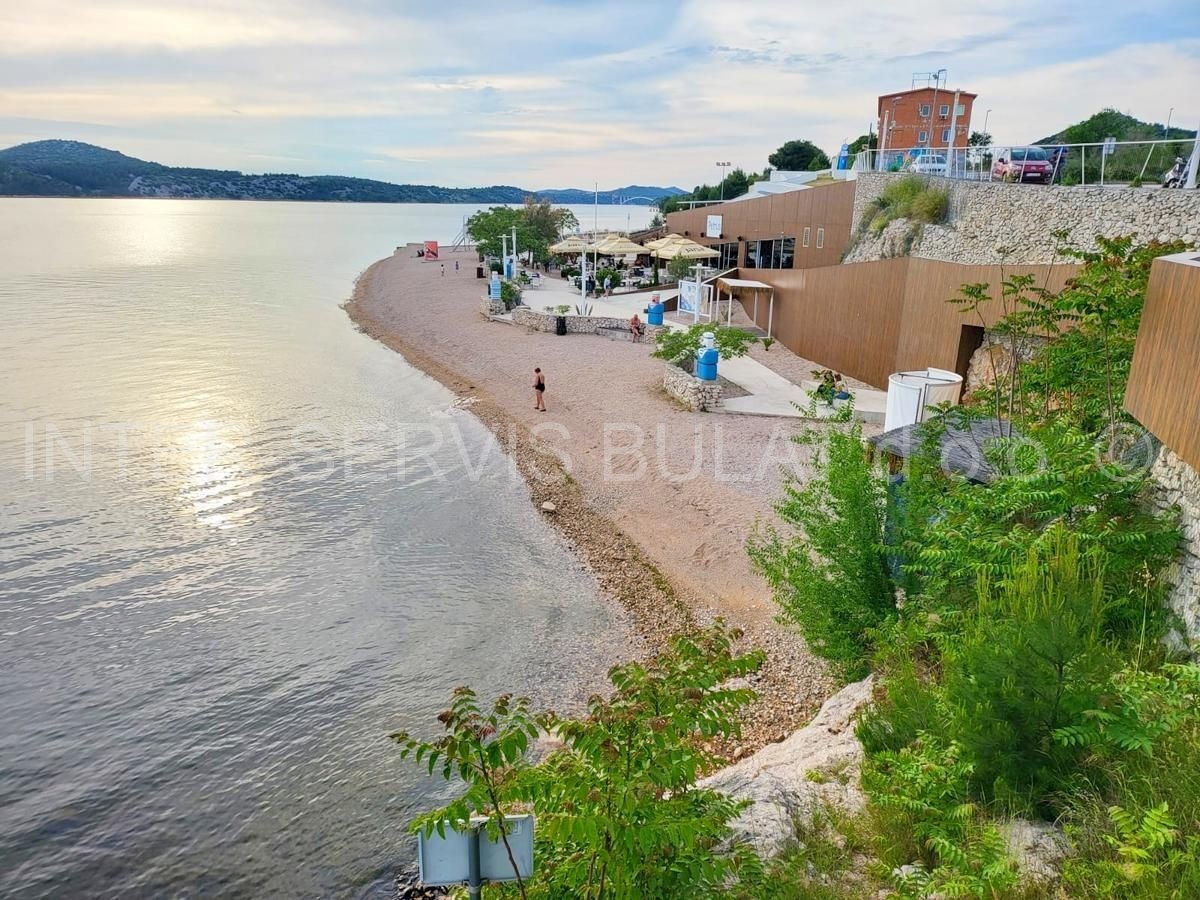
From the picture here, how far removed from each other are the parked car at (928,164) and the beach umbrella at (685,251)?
783cm

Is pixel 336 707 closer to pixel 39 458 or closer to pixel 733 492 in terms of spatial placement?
pixel 733 492

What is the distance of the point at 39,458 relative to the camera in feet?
60.4

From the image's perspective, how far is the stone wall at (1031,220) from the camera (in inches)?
542

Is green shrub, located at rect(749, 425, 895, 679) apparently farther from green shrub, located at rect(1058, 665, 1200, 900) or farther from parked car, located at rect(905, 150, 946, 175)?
parked car, located at rect(905, 150, 946, 175)

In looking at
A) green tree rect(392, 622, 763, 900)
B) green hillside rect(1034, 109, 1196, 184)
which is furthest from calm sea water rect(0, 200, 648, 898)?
green hillside rect(1034, 109, 1196, 184)

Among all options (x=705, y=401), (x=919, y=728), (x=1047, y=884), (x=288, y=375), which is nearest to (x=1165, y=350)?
(x=919, y=728)

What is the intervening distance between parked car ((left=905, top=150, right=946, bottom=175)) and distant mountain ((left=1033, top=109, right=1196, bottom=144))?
9.16m

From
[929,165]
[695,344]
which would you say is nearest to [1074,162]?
[929,165]

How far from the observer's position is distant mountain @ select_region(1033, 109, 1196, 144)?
100ft

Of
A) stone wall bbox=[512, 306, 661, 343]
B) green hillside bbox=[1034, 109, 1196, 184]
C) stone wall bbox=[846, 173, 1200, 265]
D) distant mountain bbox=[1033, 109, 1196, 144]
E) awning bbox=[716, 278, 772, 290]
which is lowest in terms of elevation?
stone wall bbox=[512, 306, 661, 343]

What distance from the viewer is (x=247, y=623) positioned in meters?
11.1

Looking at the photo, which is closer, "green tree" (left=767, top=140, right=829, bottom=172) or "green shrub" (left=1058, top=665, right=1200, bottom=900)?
"green shrub" (left=1058, top=665, right=1200, bottom=900)

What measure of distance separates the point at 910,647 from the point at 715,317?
23.1 meters

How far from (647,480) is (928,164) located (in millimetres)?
17709
